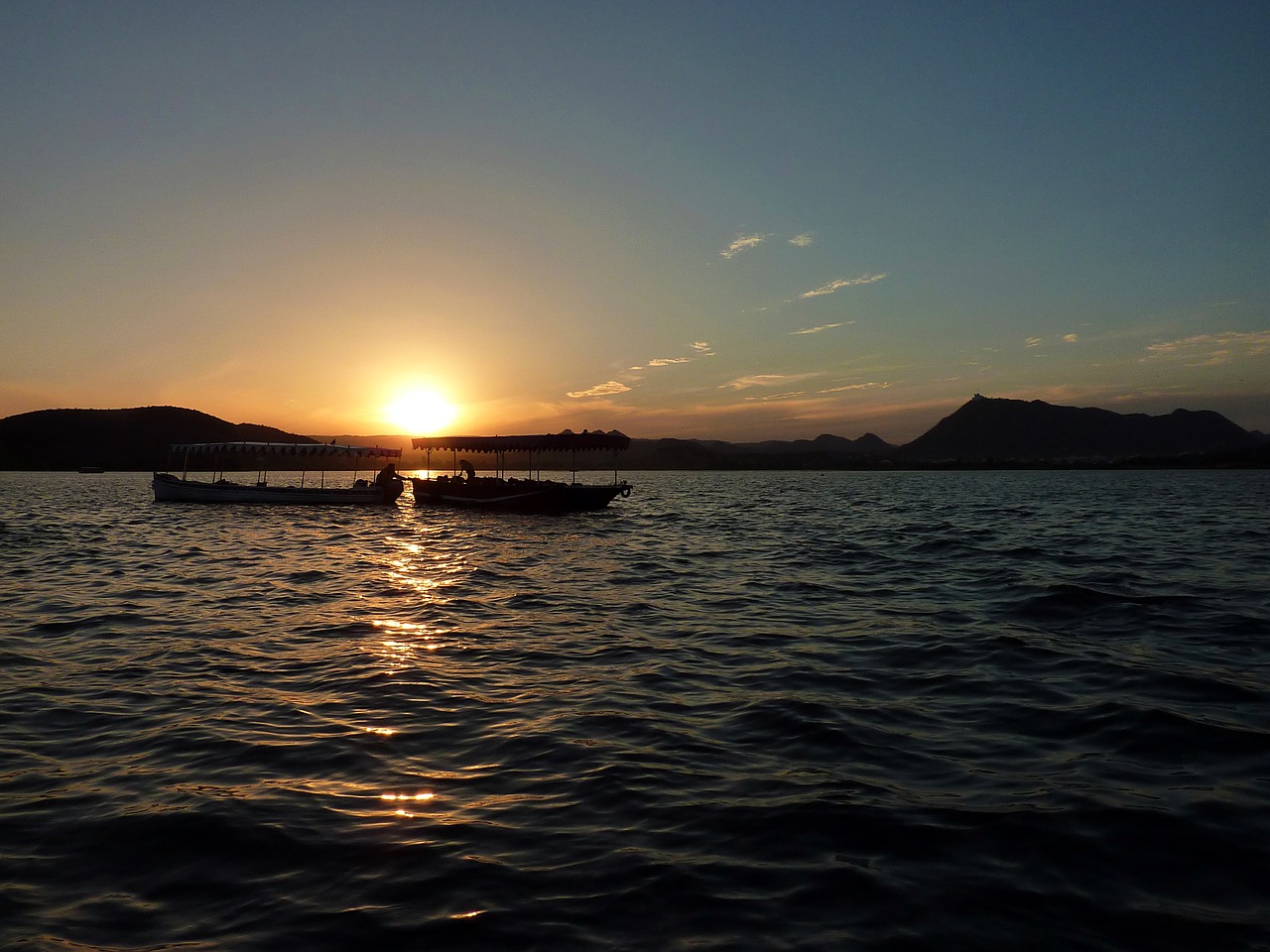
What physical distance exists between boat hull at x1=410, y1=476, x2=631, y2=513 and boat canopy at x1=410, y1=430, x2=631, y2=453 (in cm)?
256

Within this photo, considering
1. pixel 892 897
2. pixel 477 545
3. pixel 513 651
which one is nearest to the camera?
pixel 892 897

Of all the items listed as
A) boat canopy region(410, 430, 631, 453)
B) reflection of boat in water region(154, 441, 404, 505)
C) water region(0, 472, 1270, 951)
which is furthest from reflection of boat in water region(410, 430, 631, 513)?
water region(0, 472, 1270, 951)

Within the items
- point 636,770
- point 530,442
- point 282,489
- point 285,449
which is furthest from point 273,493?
point 636,770

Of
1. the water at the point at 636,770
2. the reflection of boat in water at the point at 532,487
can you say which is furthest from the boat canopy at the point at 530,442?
the water at the point at 636,770

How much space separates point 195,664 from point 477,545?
21.0 metres

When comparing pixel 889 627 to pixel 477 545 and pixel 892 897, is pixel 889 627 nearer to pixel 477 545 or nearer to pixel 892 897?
pixel 892 897

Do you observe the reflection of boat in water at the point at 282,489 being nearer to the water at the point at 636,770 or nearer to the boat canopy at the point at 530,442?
the boat canopy at the point at 530,442

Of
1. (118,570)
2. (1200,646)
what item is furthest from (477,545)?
(1200,646)

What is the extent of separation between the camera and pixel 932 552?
2836cm

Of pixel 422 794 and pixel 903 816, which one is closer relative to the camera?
pixel 903 816

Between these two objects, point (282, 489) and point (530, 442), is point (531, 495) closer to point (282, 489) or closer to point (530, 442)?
point (530, 442)

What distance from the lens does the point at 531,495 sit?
162 ft

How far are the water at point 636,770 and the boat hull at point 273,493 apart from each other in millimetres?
42452

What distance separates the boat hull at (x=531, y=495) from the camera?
1933 inches
